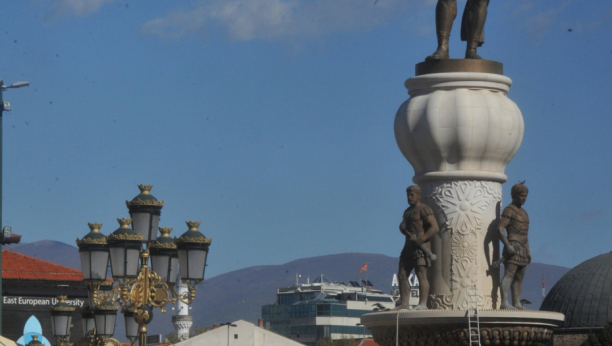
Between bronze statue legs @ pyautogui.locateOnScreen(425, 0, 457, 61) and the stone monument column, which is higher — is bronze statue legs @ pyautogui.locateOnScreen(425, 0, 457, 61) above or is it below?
above

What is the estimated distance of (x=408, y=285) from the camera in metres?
13.6

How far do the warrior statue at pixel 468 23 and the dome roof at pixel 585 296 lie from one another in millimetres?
71757

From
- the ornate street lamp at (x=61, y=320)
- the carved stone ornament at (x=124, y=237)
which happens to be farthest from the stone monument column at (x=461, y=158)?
the ornate street lamp at (x=61, y=320)

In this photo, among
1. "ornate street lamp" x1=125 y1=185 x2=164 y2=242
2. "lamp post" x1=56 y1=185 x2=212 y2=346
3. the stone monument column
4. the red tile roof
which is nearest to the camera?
the stone monument column

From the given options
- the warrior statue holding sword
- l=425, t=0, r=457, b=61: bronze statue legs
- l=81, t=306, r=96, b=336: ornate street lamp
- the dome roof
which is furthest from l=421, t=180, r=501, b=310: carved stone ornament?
the dome roof

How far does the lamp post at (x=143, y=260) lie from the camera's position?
16.0 m

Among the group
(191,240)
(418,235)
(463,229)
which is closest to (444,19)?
(463,229)

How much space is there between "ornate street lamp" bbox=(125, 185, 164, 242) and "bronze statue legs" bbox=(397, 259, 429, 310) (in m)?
4.21

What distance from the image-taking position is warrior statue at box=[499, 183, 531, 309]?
13258 mm

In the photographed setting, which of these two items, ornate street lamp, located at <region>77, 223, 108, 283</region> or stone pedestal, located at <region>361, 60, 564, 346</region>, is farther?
ornate street lamp, located at <region>77, 223, 108, 283</region>

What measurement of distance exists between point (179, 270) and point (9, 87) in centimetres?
4584

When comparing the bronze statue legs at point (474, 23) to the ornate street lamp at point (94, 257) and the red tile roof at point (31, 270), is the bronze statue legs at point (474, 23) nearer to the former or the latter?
the ornate street lamp at point (94, 257)

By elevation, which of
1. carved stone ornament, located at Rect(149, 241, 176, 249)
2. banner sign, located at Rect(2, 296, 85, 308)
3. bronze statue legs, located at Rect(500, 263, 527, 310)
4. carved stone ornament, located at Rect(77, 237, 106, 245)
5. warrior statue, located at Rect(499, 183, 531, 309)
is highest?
banner sign, located at Rect(2, 296, 85, 308)

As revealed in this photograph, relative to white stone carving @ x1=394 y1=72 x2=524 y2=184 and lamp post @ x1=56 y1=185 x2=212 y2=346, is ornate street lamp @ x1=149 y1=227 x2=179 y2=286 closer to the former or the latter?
lamp post @ x1=56 y1=185 x2=212 y2=346
